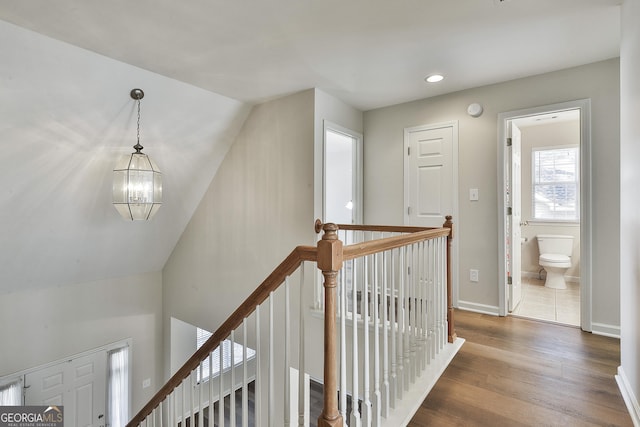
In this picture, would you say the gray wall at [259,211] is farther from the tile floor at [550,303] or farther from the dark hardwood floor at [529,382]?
the tile floor at [550,303]

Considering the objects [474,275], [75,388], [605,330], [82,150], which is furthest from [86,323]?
[605,330]

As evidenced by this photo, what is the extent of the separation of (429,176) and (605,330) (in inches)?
81.0

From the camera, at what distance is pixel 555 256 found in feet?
14.5

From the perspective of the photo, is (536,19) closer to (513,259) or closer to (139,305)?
(513,259)

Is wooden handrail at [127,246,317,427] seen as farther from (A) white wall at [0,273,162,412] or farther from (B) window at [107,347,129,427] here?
(B) window at [107,347,129,427]

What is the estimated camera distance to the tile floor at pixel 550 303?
126 inches

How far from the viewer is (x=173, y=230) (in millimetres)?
4605

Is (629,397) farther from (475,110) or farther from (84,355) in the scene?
(84,355)

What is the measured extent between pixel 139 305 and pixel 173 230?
1.37 metres

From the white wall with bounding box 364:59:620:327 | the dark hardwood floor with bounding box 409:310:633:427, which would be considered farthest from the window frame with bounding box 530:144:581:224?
the dark hardwood floor with bounding box 409:310:633:427

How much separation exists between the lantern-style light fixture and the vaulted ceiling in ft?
1.25

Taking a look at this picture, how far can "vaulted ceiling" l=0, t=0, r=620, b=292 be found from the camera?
78.5 inches

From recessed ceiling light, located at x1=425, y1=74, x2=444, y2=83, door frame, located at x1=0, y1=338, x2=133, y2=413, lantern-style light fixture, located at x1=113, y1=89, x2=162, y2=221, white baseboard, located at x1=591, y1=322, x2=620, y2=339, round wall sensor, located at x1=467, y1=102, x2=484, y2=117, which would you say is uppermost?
recessed ceiling light, located at x1=425, y1=74, x2=444, y2=83

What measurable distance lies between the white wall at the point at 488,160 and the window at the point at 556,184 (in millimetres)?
2279
